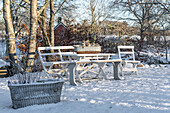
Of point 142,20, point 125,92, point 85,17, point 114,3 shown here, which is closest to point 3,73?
point 125,92

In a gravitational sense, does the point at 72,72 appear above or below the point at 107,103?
above

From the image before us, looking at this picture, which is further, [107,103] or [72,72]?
[72,72]

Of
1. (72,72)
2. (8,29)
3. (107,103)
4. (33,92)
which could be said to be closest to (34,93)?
(33,92)

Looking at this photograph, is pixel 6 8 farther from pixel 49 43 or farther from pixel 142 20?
pixel 142 20

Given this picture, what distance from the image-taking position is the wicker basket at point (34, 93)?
285 centimetres

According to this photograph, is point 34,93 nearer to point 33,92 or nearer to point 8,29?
point 33,92

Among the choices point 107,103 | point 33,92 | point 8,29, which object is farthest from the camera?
point 8,29

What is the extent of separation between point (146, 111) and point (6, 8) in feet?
20.8

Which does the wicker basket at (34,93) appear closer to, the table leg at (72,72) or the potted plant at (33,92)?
the potted plant at (33,92)

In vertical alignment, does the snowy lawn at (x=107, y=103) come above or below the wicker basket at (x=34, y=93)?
below

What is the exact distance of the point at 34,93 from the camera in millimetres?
2945

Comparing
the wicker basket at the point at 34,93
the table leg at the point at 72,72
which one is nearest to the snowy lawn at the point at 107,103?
the wicker basket at the point at 34,93

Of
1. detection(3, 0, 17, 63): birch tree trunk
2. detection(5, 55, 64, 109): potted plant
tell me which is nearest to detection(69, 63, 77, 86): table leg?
detection(5, 55, 64, 109): potted plant

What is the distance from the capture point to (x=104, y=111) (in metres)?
2.69
